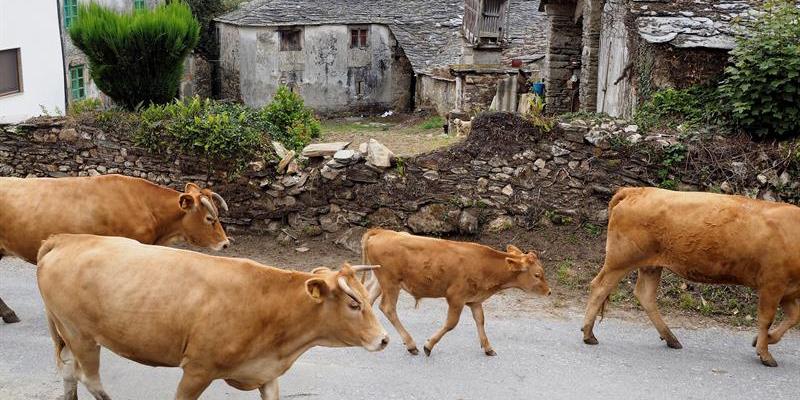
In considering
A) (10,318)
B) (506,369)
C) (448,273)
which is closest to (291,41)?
(10,318)

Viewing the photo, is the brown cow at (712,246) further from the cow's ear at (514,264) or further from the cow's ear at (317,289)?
the cow's ear at (317,289)

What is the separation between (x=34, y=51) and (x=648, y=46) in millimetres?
17463

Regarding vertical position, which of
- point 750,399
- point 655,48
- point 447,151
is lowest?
point 750,399

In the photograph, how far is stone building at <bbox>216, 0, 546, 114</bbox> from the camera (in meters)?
33.5

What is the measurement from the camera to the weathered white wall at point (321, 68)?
3400cm

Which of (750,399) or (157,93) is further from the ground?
(157,93)

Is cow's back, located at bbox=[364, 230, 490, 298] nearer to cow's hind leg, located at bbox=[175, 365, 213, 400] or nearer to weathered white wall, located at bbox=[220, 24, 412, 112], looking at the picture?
cow's hind leg, located at bbox=[175, 365, 213, 400]

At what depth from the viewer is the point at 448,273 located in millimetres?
8891

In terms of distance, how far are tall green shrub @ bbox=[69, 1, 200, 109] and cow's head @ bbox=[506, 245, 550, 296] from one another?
7.86m

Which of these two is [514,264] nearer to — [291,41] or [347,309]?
[347,309]

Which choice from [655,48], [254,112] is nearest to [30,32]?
[254,112]

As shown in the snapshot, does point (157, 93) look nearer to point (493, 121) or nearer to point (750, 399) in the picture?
point (493, 121)

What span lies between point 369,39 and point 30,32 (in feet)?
46.2

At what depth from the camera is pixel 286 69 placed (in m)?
34.1
